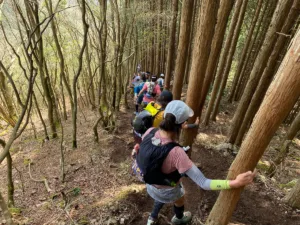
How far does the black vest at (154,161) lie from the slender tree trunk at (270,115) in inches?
24.5

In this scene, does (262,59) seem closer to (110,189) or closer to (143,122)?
(143,122)

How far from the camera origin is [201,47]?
3.32 metres

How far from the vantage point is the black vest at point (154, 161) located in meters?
2.25

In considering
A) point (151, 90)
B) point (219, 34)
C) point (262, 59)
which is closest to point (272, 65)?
point (262, 59)

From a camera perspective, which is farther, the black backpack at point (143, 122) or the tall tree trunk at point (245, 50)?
the tall tree trunk at point (245, 50)

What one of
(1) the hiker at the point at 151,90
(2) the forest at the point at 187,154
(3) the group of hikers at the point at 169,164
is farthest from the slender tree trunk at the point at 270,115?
(1) the hiker at the point at 151,90

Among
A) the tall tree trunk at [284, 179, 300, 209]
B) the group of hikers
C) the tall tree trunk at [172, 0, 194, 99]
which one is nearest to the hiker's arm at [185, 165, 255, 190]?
the group of hikers

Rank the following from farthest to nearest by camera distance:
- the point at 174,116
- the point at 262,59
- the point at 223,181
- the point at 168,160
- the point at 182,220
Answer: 1. the point at 262,59
2. the point at 182,220
3. the point at 174,116
4. the point at 168,160
5. the point at 223,181

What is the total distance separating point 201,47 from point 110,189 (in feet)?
11.7

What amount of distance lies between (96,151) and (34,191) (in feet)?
6.46

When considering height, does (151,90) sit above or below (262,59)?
below

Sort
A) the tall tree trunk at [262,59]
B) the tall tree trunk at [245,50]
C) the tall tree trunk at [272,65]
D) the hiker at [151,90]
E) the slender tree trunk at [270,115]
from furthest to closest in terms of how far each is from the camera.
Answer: the tall tree trunk at [245,50], the hiker at [151,90], the tall tree trunk at [262,59], the tall tree trunk at [272,65], the slender tree trunk at [270,115]

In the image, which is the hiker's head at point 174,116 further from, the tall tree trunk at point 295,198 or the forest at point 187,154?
the tall tree trunk at point 295,198

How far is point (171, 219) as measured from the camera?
3369 mm
